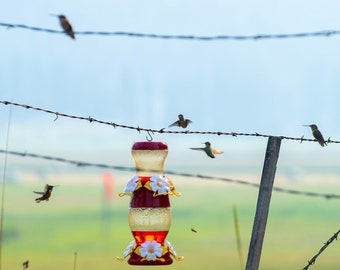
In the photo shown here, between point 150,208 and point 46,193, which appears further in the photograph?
point 150,208

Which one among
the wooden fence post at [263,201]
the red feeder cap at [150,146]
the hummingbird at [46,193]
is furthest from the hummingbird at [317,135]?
the hummingbird at [46,193]

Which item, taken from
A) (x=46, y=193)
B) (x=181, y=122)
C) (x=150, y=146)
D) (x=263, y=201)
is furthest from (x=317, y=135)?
(x=46, y=193)

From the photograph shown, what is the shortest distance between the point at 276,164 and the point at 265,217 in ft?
1.11

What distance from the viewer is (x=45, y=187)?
5.42 meters

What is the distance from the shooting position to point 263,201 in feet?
18.6

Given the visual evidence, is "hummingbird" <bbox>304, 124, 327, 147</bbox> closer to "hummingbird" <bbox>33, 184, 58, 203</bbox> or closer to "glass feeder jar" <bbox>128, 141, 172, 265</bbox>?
"glass feeder jar" <bbox>128, 141, 172, 265</bbox>

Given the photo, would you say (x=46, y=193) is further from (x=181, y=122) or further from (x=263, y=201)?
(x=263, y=201)

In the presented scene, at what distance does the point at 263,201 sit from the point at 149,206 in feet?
2.38

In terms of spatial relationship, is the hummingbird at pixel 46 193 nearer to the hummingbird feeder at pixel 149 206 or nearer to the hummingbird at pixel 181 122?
the hummingbird feeder at pixel 149 206

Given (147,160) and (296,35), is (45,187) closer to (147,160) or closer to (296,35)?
(147,160)

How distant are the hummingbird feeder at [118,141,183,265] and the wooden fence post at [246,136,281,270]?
540 millimetres

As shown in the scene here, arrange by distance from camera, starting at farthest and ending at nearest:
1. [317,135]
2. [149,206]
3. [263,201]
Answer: [317,135] < [149,206] < [263,201]

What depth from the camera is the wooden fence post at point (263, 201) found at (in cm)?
568

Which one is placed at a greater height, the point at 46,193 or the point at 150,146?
the point at 150,146
